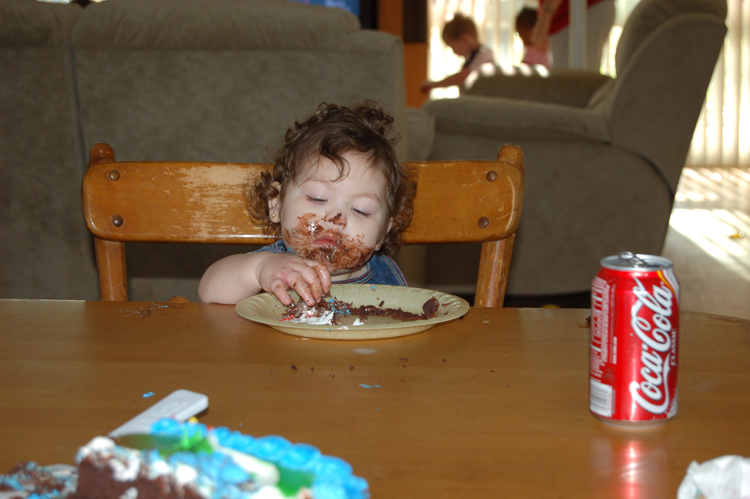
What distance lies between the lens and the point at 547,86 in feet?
12.1

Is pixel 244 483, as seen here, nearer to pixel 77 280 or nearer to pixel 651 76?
pixel 77 280

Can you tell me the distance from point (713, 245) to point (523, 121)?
1.85 meters

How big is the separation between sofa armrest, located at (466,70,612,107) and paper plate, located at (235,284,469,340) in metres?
2.84

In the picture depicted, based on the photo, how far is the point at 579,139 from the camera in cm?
234

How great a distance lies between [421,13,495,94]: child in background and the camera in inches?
235

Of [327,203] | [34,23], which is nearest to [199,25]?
[34,23]

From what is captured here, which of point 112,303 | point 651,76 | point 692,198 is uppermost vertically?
point 651,76

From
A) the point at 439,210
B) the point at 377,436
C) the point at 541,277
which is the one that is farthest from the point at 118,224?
the point at 541,277

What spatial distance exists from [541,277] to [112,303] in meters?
1.84

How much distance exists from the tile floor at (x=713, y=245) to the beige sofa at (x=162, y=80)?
158 centimetres

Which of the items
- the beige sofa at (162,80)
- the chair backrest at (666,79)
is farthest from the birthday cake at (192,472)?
the chair backrest at (666,79)

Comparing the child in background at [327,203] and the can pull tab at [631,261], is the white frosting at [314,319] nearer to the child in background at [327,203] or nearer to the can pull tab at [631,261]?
the child in background at [327,203]

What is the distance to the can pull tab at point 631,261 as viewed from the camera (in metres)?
0.51

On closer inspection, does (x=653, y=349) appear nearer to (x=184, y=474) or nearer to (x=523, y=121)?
(x=184, y=474)
